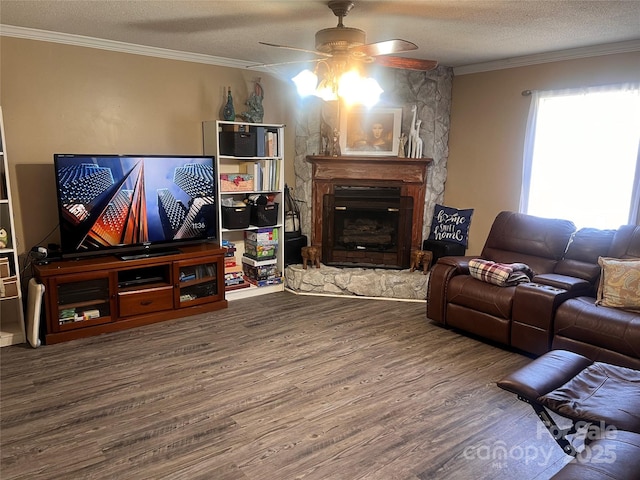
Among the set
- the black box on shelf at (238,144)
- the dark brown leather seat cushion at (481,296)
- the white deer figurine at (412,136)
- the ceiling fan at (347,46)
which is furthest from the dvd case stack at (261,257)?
the ceiling fan at (347,46)

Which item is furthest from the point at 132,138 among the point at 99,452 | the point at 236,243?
the point at 99,452

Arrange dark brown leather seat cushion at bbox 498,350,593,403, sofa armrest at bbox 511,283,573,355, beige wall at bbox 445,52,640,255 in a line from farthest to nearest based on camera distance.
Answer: beige wall at bbox 445,52,640,255 → sofa armrest at bbox 511,283,573,355 → dark brown leather seat cushion at bbox 498,350,593,403

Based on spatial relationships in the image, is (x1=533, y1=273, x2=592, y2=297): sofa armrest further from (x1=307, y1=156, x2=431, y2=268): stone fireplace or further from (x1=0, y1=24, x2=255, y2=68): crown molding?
(x1=0, y1=24, x2=255, y2=68): crown molding

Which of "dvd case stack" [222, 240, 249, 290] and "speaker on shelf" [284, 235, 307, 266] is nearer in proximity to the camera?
"dvd case stack" [222, 240, 249, 290]

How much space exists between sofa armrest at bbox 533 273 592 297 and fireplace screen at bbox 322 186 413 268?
5.84 ft

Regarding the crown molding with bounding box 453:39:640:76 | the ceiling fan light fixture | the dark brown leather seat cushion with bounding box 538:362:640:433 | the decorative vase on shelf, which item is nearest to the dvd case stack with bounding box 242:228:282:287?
the decorative vase on shelf

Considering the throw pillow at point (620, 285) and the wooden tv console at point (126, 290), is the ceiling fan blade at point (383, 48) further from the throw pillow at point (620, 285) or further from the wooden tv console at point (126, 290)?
the wooden tv console at point (126, 290)

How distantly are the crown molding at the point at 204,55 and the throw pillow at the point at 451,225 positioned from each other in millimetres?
1545

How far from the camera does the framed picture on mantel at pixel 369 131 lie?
5074mm

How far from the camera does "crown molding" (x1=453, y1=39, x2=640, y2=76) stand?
3.87m

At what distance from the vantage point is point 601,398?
2.05 meters

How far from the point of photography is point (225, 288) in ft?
15.4

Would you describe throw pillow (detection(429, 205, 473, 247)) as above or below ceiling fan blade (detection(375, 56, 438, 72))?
below

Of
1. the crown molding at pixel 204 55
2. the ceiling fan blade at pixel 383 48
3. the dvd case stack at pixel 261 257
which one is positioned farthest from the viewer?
the dvd case stack at pixel 261 257
